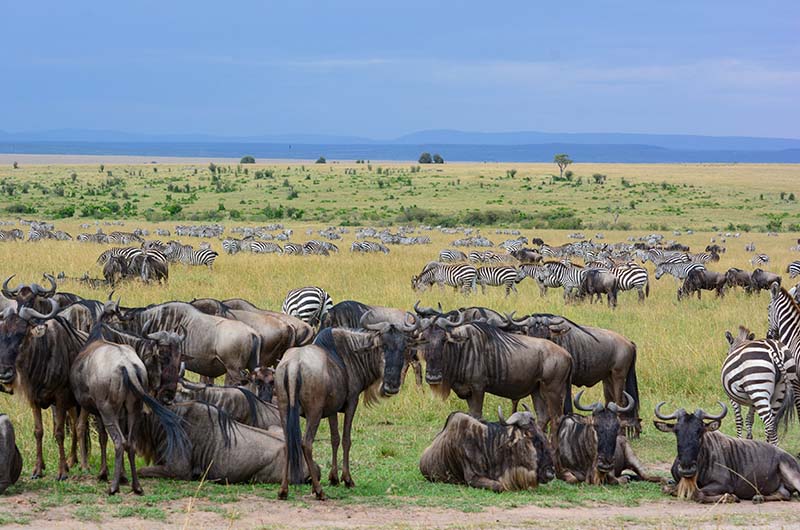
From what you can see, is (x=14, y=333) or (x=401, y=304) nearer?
(x=14, y=333)

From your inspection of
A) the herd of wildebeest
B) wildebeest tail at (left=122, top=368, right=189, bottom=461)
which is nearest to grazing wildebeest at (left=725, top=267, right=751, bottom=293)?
the herd of wildebeest

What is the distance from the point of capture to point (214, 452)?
25.8 feet

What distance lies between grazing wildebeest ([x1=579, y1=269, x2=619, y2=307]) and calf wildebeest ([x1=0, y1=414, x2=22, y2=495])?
1337 cm

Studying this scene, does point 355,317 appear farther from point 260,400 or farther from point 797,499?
A: point 797,499

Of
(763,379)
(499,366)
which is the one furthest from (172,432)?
(763,379)

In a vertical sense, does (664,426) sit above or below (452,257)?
above

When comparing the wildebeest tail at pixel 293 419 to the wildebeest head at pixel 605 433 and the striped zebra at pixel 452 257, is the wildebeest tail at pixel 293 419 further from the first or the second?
the striped zebra at pixel 452 257

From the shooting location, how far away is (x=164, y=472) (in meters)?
7.84

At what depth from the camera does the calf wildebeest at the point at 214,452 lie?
25.7ft

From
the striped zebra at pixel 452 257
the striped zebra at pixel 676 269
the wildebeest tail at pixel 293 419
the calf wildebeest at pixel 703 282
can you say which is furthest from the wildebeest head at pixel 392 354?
the striped zebra at pixel 452 257

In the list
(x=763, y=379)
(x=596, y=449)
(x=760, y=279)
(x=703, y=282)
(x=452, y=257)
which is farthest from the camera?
(x=452, y=257)

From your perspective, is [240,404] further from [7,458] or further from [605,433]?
[605,433]

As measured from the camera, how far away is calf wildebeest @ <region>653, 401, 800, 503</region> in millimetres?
7910

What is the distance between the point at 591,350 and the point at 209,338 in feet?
12.3
